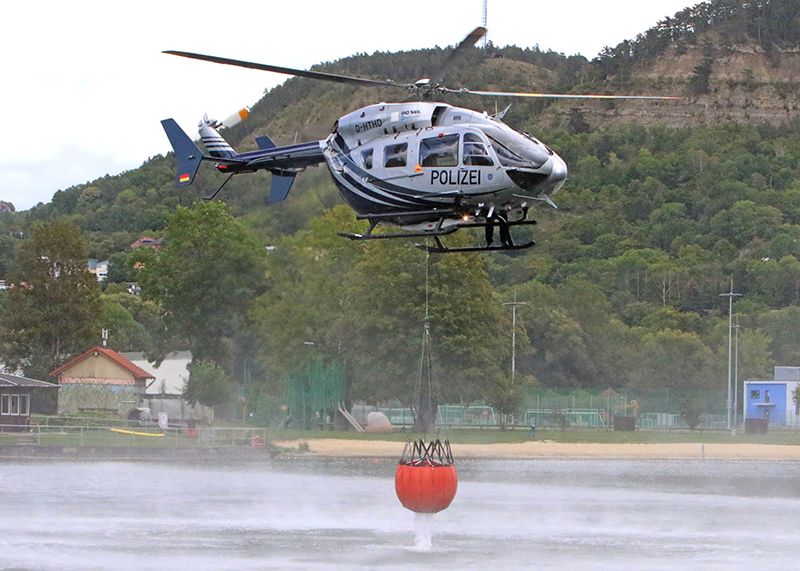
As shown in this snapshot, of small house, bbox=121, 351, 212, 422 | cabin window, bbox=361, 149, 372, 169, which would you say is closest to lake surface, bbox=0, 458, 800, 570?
cabin window, bbox=361, 149, 372, 169

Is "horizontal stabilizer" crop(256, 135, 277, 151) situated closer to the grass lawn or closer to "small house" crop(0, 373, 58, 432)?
the grass lawn

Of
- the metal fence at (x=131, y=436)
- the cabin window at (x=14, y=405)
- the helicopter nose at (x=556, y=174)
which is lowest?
the metal fence at (x=131, y=436)

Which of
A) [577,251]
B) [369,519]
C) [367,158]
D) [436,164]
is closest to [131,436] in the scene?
[369,519]

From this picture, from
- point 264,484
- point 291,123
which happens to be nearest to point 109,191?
point 264,484

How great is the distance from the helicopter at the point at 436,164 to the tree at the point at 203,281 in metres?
27.0

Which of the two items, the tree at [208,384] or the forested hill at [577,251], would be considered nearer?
the forested hill at [577,251]

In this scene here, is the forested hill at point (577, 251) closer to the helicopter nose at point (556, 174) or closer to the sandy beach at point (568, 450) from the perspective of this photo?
the sandy beach at point (568, 450)

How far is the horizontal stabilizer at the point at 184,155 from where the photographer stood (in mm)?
33781

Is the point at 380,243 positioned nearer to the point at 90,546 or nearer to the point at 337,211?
the point at 337,211

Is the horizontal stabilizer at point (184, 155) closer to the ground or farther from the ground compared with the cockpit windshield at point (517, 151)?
farther from the ground

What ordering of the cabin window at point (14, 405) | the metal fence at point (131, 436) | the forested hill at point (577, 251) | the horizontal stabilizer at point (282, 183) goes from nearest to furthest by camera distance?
the horizontal stabilizer at point (282, 183)
the forested hill at point (577, 251)
the metal fence at point (131, 436)
the cabin window at point (14, 405)

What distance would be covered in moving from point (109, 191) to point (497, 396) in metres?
81.1

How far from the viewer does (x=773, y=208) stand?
160 meters

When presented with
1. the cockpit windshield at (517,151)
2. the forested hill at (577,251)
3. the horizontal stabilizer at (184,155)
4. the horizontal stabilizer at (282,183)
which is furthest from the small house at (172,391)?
the cockpit windshield at (517,151)
